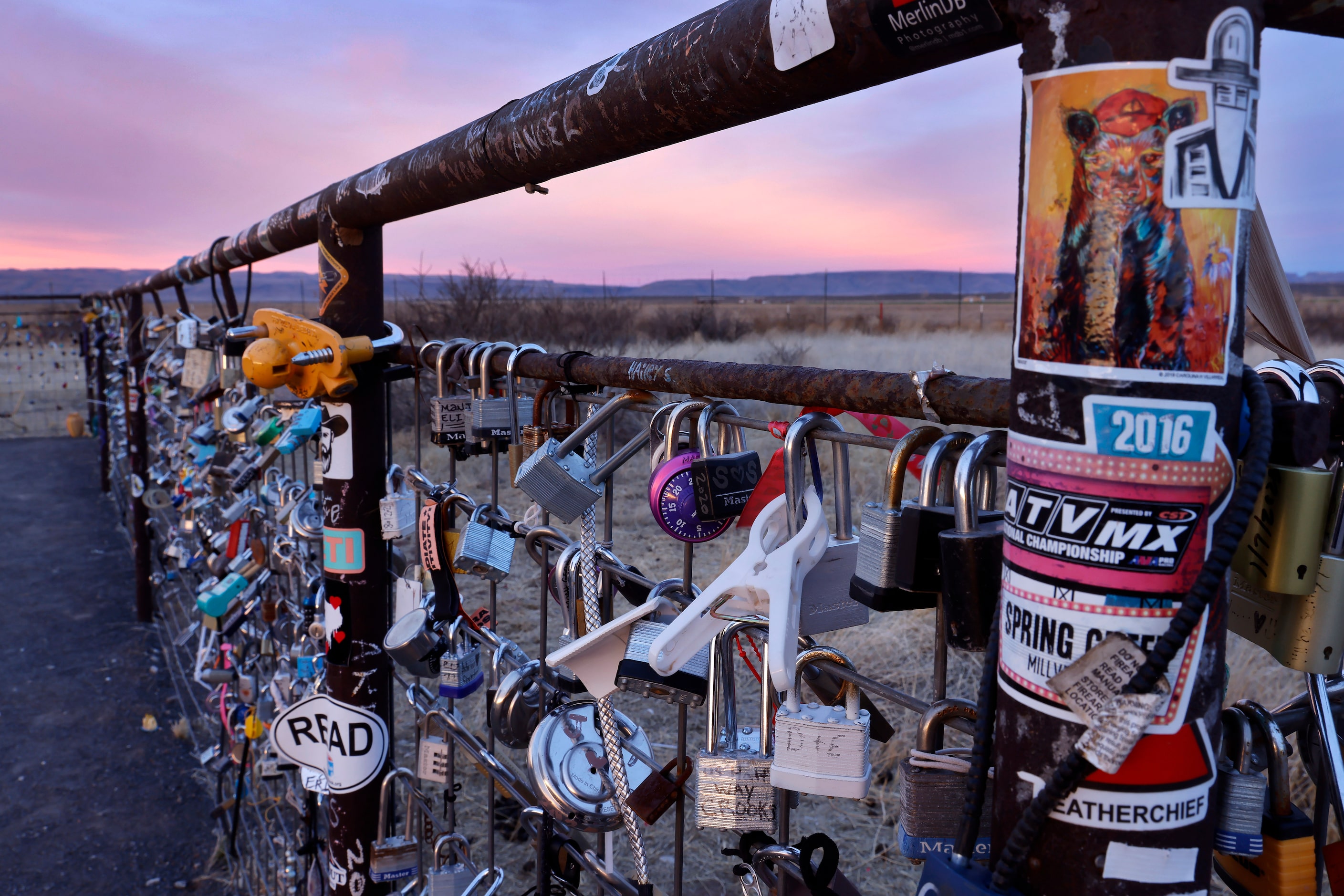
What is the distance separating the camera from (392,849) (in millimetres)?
2182

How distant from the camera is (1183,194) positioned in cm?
53

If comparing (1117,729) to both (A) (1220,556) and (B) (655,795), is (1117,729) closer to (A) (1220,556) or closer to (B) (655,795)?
(A) (1220,556)

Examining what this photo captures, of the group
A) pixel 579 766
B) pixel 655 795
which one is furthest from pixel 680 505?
pixel 579 766

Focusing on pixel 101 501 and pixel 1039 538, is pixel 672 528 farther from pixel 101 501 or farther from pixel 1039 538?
pixel 101 501

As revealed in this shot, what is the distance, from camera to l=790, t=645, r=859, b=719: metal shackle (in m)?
0.96

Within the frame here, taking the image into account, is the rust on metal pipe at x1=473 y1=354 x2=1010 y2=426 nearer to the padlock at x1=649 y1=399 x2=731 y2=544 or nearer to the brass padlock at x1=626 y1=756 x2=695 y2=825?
the padlock at x1=649 y1=399 x2=731 y2=544

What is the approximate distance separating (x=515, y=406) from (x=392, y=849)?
48.8 inches

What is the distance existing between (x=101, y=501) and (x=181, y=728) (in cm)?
677

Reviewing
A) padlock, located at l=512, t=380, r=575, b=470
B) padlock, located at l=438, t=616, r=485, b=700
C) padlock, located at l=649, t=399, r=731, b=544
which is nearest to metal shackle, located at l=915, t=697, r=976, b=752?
padlock, located at l=649, t=399, r=731, b=544

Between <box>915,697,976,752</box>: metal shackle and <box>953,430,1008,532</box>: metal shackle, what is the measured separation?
0.20m

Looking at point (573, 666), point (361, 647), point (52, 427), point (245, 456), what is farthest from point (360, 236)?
point (52, 427)

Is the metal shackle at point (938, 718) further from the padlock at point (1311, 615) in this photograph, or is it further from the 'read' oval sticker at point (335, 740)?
the 'read' oval sticker at point (335, 740)

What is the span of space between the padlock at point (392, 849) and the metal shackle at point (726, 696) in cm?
135

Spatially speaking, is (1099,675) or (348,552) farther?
(348,552)
